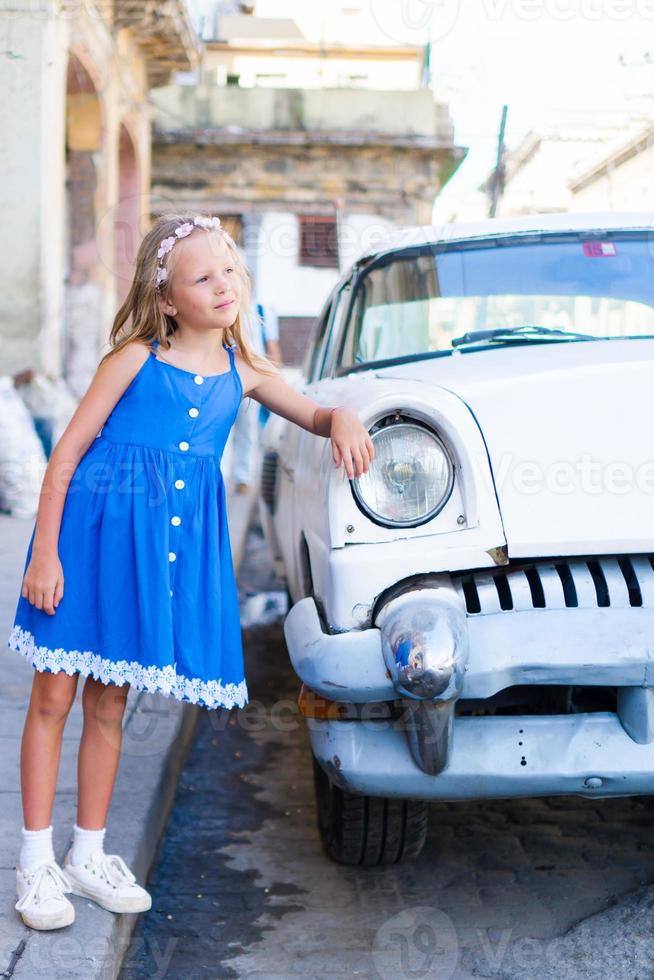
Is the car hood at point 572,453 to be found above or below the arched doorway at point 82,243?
below

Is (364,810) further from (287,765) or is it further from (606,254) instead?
(606,254)

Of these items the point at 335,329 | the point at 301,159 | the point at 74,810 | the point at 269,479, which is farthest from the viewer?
the point at 301,159

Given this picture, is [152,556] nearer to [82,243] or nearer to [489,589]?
[489,589]

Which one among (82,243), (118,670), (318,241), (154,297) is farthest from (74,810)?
(318,241)

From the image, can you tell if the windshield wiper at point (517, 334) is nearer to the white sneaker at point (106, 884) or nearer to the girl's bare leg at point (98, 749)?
the girl's bare leg at point (98, 749)

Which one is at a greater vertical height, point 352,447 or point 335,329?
point 335,329

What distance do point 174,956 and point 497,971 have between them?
2.27ft

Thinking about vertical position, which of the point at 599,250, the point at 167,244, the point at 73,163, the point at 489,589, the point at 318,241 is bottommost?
the point at 489,589

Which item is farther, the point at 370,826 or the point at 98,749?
the point at 370,826

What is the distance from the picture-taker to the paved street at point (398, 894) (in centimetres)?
239

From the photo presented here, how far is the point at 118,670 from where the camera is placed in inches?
88.9

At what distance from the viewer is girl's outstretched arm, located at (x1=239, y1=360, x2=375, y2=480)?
230 centimetres

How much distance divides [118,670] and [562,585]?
0.90 meters

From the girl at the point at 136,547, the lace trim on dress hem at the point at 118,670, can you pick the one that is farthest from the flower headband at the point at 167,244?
the lace trim on dress hem at the point at 118,670
